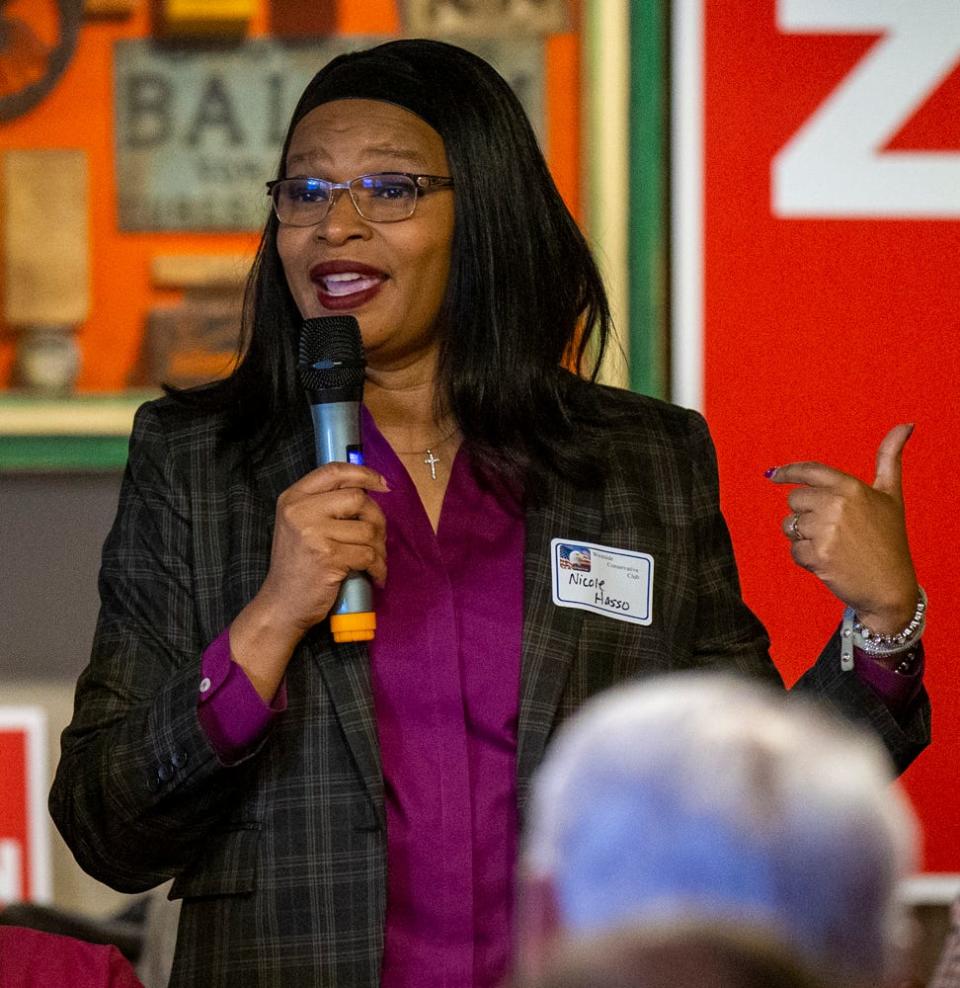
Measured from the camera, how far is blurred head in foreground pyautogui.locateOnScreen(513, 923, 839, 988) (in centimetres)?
58

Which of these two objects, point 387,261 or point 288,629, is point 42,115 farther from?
point 288,629

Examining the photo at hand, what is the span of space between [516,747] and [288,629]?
1.02 feet

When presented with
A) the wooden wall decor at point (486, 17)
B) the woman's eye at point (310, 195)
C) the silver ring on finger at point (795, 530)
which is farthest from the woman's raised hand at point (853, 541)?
the wooden wall decor at point (486, 17)

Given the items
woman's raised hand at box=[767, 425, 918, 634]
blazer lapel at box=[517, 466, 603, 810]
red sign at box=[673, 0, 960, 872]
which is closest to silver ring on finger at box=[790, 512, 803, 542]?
woman's raised hand at box=[767, 425, 918, 634]

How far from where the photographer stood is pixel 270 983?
1708 mm

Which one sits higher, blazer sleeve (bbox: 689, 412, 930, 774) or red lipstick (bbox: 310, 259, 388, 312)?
red lipstick (bbox: 310, 259, 388, 312)

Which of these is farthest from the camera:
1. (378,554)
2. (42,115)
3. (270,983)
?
(42,115)

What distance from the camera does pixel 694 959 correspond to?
0.58 meters

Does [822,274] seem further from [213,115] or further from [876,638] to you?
[876,638]

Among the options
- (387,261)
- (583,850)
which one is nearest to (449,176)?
(387,261)

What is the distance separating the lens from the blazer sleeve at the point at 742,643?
6.04ft

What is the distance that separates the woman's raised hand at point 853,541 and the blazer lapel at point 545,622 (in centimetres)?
27

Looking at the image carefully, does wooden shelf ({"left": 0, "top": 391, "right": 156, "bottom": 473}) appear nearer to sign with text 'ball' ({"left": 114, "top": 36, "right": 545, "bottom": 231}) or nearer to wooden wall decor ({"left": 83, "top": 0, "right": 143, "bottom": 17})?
sign with text 'ball' ({"left": 114, "top": 36, "right": 545, "bottom": 231})

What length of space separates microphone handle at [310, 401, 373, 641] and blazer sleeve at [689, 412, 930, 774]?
53cm
